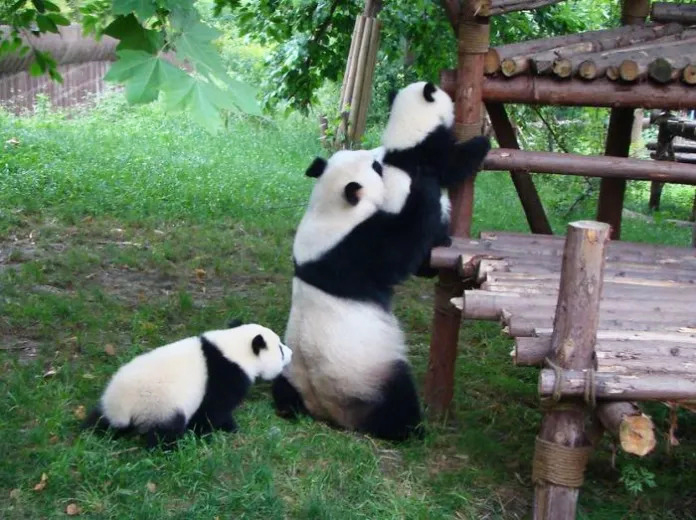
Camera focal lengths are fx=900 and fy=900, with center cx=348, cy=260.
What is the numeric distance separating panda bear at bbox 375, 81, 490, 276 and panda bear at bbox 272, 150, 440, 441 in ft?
0.29

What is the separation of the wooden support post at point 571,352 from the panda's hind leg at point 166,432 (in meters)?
1.32

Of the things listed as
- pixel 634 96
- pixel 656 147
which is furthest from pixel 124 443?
pixel 656 147

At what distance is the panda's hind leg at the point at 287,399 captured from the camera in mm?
3873

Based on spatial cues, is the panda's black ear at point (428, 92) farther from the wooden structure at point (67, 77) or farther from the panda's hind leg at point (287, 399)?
the wooden structure at point (67, 77)

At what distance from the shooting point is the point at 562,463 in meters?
2.68

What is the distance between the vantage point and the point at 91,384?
393 cm

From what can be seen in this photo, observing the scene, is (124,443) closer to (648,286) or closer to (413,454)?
(413,454)

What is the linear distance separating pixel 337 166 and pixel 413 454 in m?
1.25

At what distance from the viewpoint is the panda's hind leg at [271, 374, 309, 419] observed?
3873mm

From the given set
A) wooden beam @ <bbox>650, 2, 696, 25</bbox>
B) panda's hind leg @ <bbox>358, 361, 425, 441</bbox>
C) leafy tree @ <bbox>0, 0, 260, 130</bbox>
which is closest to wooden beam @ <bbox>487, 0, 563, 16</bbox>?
wooden beam @ <bbox>650, 2, 696, 25</bbox>

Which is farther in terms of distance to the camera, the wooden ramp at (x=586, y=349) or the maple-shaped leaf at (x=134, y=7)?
the wooden ramp at (x=586, y=349)

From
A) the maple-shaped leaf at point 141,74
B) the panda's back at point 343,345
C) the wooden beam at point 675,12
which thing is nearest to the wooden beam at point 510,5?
the wooden beam at point 675,12

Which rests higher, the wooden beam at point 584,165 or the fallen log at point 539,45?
the fallen log at point 539,45

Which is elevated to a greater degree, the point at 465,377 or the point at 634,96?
the point at 634,96
